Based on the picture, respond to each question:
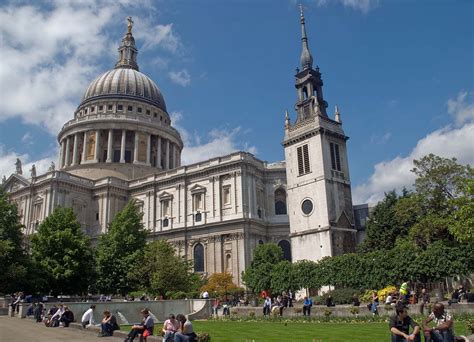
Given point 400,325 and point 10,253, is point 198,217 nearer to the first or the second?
point 10,253

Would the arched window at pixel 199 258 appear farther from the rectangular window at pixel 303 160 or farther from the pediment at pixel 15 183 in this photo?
the pediment at pixel 15 183

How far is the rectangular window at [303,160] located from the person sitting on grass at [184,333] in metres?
38.0

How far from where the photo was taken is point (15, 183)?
73562mm

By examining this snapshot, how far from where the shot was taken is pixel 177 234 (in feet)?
206

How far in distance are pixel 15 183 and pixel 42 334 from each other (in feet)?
199

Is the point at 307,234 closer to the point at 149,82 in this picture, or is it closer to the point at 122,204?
the point at 122,204

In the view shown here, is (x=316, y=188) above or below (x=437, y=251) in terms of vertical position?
above

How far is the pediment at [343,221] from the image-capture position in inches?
1884

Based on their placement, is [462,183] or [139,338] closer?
[139,338]

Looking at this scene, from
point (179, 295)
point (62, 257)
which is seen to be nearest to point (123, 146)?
point (62, 257)

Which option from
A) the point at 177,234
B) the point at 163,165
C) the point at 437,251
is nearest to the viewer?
the point at 437,251

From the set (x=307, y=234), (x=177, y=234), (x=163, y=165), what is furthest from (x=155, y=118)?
(x=307, y=234)

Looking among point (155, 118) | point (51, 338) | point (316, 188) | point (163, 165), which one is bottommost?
point (51, 338)

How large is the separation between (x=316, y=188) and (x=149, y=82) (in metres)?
56.1
